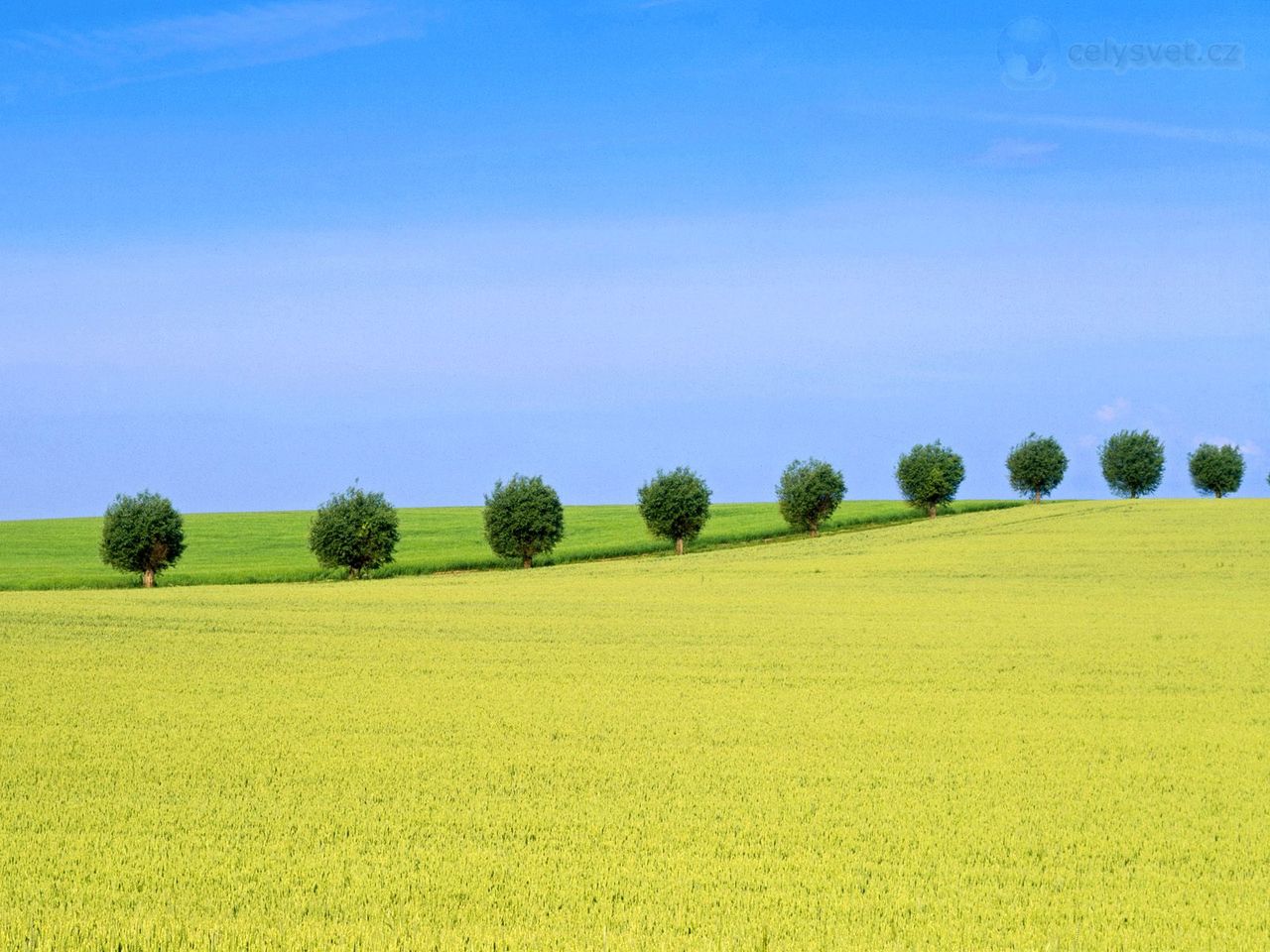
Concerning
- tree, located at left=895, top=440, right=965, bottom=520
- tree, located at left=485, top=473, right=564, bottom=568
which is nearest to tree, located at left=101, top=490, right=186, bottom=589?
tree, located at left=485, top=473, right=564, bottom=568

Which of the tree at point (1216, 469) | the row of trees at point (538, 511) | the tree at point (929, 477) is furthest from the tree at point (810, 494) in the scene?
the tree at point (1216, 469)

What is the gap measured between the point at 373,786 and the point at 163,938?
4.63 meters

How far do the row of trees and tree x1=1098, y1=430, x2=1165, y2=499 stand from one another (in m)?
10.2

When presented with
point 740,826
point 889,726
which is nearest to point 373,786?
point 740,826

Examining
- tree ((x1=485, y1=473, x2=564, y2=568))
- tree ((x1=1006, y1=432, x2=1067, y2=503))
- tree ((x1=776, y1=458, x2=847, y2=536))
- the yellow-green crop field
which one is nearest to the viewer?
the yellow-green crop field

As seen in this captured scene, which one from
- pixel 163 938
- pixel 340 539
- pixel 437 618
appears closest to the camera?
pixel 163 938

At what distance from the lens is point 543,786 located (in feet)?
40.0

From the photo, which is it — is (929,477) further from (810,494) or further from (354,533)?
(354,533)

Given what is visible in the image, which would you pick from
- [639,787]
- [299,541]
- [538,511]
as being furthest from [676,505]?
[639,787]

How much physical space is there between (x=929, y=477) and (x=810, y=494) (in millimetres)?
15446

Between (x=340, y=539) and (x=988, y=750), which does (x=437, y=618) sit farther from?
(x=340, y=539)

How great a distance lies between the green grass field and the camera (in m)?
66.7

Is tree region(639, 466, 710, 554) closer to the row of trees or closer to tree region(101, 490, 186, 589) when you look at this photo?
the row of trees

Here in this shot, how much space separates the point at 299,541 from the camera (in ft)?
284
